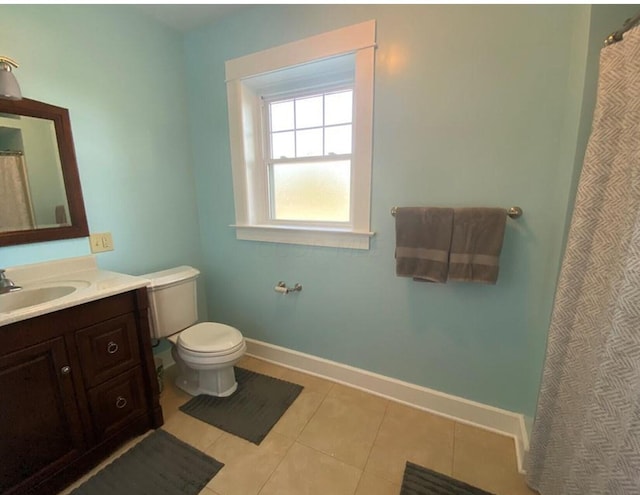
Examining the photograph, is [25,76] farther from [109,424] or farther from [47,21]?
[109,424]

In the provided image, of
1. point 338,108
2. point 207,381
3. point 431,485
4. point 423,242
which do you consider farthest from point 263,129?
point 431,485

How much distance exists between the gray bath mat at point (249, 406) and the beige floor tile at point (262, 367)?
0.07m

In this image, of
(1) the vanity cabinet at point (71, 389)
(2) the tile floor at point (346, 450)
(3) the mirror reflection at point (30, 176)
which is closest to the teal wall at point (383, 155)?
(3) the mirror reflection at point (30, 176)

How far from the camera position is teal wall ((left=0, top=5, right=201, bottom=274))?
4.50 feet

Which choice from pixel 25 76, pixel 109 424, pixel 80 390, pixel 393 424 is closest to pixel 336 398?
pixel 393 424

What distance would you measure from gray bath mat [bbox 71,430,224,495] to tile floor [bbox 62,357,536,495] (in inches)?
1.8

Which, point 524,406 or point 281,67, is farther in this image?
point 281,67

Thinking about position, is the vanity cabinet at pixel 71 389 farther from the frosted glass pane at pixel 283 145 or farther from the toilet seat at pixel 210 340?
the frosted glass pane at pixel 283 145

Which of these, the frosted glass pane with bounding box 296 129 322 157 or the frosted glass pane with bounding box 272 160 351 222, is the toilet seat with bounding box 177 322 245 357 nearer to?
the frosted glass pane with bounding box 272 160 351 222

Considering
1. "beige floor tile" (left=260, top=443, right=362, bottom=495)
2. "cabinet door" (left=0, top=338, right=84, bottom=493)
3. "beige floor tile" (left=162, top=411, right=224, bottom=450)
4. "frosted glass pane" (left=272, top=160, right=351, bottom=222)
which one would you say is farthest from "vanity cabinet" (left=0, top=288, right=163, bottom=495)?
"frosted glass pane" (left=272, top=160, right=351, bottom=222)

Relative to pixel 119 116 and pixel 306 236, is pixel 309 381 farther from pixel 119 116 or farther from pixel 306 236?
pixel 119 116

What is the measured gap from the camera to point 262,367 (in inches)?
82.0

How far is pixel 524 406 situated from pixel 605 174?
120 centimetres

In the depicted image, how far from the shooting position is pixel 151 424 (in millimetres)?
1512
